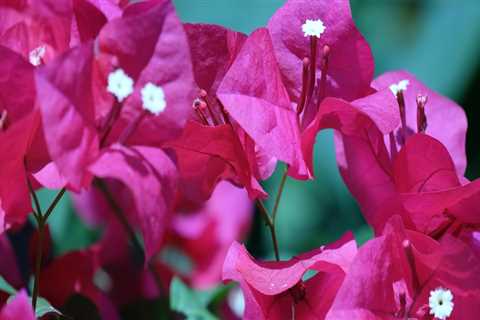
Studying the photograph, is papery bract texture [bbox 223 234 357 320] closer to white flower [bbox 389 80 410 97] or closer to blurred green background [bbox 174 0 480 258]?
white flower [bbox 389 80 410 97]

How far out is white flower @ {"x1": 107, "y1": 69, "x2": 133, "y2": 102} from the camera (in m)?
0.74

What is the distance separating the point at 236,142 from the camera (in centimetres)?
82

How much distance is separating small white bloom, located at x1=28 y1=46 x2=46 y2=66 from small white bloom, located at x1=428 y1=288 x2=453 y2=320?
387 millimetres

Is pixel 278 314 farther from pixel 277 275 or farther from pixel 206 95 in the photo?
pixel 206 95

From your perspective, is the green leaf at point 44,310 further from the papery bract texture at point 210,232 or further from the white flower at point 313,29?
the papery bract texture at point 210,232

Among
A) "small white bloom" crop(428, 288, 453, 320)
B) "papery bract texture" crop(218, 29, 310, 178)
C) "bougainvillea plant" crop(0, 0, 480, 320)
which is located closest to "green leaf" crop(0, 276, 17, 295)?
"bougainvillea plant" crop(0, 0, 480, 320)

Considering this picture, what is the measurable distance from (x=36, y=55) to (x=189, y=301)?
33cm

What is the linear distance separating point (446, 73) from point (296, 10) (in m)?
1.01

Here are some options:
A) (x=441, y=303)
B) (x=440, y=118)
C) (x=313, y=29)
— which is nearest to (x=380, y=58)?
(x=440, y=118)

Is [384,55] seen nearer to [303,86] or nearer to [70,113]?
[303,86]

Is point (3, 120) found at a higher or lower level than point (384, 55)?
higher

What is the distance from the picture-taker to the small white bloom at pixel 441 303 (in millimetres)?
771

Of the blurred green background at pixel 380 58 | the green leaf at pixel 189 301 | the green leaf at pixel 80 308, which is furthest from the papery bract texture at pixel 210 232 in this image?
the green leaf at pixel 80 308

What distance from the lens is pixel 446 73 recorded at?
1846 millimetres
